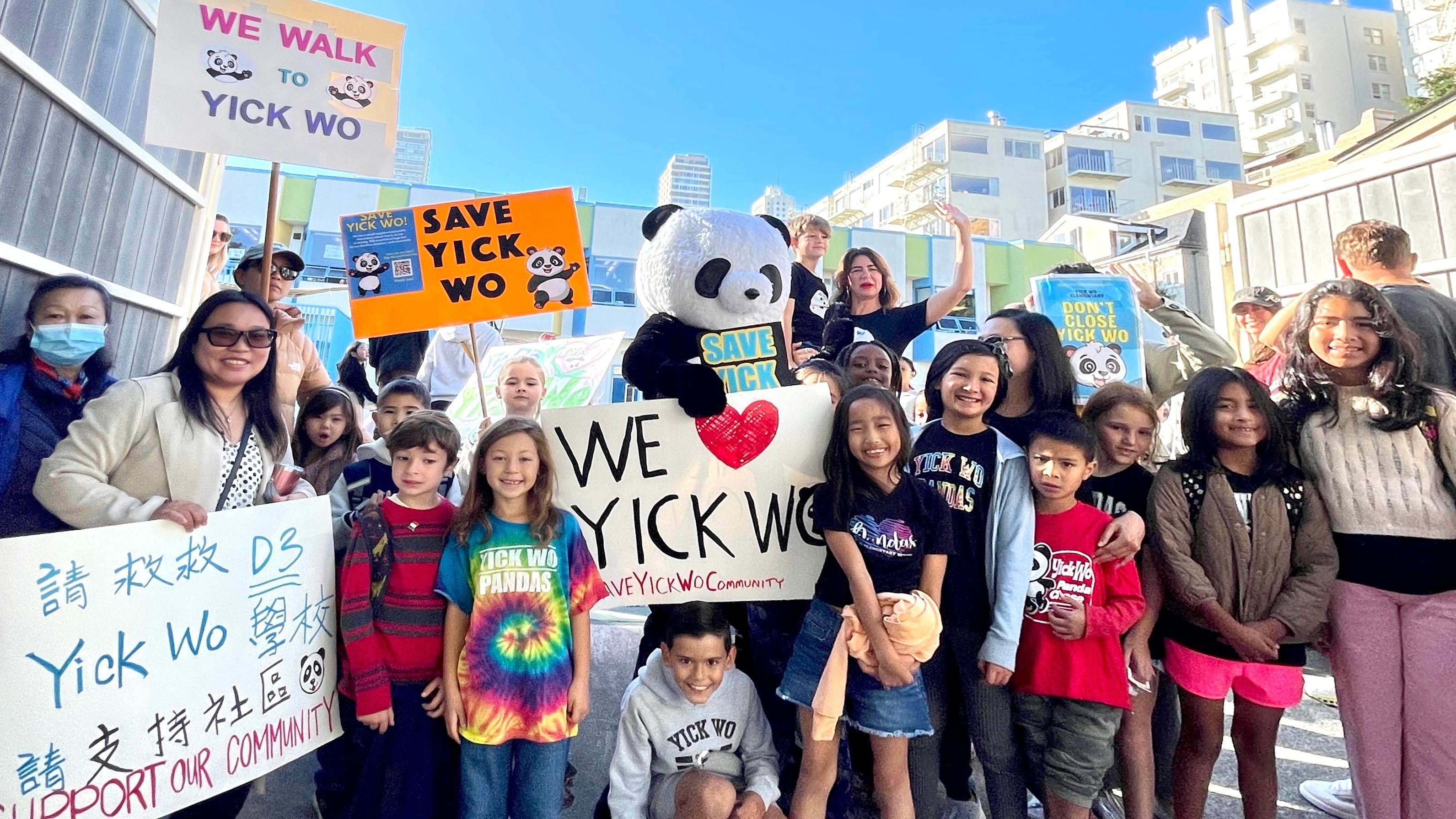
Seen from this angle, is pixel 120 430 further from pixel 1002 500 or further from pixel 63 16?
pixel 1002 500

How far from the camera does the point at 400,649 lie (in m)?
2.12

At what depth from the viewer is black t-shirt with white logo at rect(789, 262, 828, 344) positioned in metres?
3.81

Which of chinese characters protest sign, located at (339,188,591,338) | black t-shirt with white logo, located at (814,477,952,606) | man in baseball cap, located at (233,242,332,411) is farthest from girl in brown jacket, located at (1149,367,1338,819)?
man in baseball cap, located at (233,242,332,411)

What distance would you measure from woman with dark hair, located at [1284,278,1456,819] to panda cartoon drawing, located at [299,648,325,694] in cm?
333

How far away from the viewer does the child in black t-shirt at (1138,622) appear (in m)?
2.24

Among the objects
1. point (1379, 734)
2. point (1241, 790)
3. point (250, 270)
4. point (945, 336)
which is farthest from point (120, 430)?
point (945, 336)

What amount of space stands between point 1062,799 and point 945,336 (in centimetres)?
2187

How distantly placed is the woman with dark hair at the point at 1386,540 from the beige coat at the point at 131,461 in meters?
3.55

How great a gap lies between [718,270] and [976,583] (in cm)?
145

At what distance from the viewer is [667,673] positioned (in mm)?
2344

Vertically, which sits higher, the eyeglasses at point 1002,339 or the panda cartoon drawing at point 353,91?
the panda cartoon drawing at point 353,91

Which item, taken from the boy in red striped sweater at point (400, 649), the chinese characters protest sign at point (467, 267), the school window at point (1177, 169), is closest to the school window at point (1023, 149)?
the school window at point (1177, 169)

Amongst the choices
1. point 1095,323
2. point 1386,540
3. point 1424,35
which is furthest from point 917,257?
point 1424,35

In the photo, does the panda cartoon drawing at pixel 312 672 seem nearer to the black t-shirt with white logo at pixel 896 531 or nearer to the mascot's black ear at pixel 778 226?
the black t-shirt with white logo at pixel 896 531
